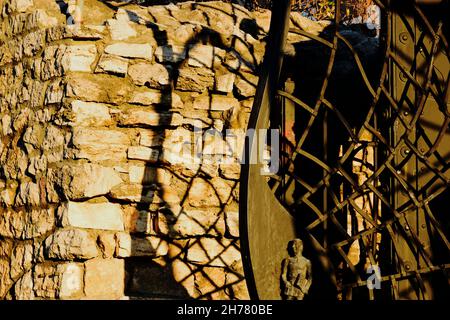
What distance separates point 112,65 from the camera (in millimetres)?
4871

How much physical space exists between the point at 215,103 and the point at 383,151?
3.56 ft

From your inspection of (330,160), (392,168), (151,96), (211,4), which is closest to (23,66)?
(151,96)

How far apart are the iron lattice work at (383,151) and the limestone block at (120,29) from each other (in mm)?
996

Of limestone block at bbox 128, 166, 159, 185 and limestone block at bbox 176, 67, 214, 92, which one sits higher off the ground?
limestone block at bbox 176, 67, 214, 92

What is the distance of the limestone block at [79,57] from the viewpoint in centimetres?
485

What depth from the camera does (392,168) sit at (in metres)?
4.32

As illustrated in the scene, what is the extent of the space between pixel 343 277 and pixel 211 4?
2.06 m

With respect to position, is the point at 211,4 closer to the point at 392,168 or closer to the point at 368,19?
the point at 392,168

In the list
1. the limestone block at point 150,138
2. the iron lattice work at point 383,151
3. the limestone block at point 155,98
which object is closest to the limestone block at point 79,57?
the limestone block at point 155,98

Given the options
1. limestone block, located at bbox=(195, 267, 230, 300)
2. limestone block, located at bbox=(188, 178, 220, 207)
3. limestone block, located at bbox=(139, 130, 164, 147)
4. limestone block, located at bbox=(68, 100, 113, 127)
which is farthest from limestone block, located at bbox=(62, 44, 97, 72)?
limestone block, located at bbox=(195, 267, 230, 300)

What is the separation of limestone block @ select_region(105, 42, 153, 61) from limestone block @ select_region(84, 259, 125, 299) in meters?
1.27

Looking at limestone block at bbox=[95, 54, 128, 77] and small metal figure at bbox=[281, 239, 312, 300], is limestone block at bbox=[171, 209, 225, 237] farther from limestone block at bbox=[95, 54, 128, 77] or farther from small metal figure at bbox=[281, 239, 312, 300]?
limestone block at bbox=[95, 54, 128, 77]

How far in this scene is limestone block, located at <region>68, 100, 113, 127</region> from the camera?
15.6 feet
